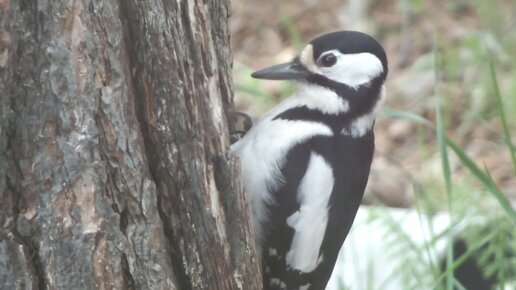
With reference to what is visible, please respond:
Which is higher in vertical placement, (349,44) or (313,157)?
(349,44)

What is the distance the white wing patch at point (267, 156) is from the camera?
9.41 ft

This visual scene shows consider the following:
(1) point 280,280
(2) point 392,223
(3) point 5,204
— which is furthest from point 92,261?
(2) point 392,223

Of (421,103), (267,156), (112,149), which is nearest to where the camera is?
(112,149)

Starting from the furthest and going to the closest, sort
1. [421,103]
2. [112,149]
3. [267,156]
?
[421,103] < [267,156] < [112,149]

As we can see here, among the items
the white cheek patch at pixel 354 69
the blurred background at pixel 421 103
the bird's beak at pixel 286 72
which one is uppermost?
the bird's beak at pixel 286 72

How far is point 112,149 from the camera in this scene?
2299 mm

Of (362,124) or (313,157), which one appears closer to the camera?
(313,157)

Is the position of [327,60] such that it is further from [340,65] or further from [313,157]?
[313,157]

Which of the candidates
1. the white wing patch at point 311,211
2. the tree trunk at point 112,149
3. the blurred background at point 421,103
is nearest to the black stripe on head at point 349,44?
the white wing patch at point 311,211

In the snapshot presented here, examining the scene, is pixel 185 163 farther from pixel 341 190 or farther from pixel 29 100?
pixel 341 190

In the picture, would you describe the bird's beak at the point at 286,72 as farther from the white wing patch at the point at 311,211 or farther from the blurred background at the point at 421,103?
the blurred background at the point at 421,103

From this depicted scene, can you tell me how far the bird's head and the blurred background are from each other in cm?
55

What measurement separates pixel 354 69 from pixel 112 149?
0.90 m

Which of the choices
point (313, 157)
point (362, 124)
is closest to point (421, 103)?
point (362, 124)
